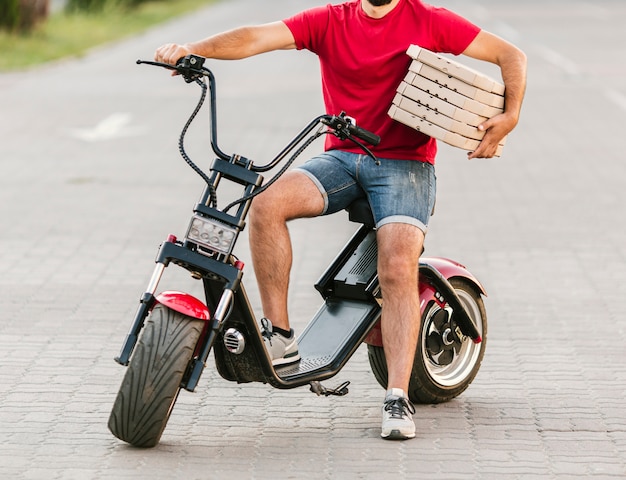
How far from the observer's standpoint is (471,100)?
5.35 metres

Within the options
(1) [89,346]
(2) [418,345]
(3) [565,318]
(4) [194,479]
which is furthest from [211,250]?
(3) [565,318]

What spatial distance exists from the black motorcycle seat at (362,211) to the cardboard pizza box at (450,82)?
0.60m

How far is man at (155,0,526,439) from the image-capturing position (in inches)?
210

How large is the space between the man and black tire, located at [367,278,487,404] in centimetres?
33

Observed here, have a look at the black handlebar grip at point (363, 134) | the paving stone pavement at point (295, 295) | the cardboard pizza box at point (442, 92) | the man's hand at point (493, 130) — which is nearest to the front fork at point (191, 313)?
the paving stone pavement at point (295, 295)

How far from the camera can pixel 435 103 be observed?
210 inches

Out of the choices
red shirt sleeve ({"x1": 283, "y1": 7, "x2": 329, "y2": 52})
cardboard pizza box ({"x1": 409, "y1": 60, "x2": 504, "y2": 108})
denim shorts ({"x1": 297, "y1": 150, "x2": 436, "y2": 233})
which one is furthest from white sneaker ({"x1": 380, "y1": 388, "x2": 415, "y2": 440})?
red shirt sleeve ({"x1": 283, "y1": 7, "x2": 329, "y2": 52})

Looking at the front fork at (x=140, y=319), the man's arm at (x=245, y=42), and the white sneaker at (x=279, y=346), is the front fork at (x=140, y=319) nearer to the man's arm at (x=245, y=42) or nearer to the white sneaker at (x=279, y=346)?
the white sneaker at (x=279, y=346)

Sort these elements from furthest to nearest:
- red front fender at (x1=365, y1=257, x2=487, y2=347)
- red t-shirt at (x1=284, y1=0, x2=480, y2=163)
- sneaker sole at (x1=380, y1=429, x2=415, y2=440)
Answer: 1. red front fender at (x1=365, y1=257, x2=487, y2=347)
2. red t-shirt at (x1=284, y1=0, x2=480, y2=163)
3. sneaker sole at (x1=380, y1=429, x2=415, y2=440)

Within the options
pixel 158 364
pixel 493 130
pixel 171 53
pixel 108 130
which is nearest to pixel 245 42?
pixel 171 53

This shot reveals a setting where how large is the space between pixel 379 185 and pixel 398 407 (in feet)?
2.98

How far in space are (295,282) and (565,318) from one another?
176 centimetres

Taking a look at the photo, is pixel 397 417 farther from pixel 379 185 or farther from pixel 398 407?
pixel 379 185

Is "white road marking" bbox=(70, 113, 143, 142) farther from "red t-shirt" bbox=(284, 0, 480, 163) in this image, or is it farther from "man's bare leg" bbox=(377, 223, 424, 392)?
"man's bare leg" bbox=(377, 223, 424, 392)
